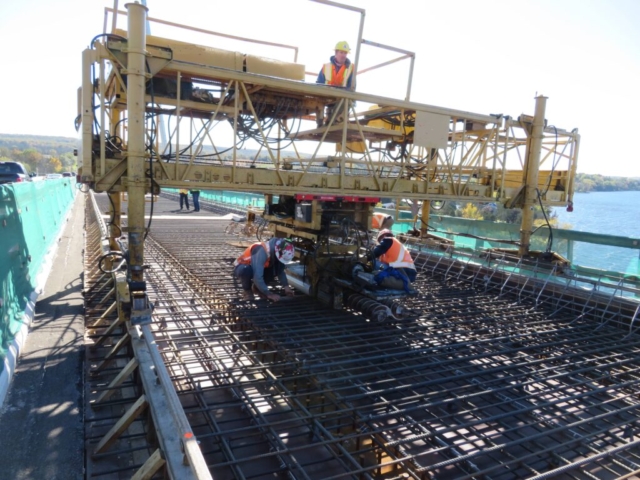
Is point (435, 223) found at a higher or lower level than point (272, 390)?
higher

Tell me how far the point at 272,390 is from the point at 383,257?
2.80m

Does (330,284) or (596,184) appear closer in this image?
(330,284)

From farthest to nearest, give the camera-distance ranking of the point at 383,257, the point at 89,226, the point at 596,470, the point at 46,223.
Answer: the point at 89,226, the point at 46,223, the point at 383,257, the point at 596,470

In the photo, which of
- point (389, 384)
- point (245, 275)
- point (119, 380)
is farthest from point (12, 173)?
point (389, 384)

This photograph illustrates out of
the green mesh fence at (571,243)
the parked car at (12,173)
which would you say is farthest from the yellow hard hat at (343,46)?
the parked car at (12,173)

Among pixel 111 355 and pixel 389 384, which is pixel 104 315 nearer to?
pixel 111 355

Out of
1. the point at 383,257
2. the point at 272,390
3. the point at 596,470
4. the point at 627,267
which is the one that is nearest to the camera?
the point at 596,470

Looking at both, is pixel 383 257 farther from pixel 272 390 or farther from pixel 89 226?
pixel 89 226

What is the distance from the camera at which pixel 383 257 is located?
6488 mm

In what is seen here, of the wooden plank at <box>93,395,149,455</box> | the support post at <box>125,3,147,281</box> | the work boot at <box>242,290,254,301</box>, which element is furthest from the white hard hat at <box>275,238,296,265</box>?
the wooden plank at <box>93,395,149,455</box>

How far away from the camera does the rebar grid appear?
3.33 metres

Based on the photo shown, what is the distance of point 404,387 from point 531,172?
638cm

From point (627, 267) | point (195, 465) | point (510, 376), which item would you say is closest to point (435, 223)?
point (627, 267)

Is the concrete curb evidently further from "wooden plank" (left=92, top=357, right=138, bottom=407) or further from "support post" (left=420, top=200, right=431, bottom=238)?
"support post" (left=420, top=200, right=431, bottom=238)
